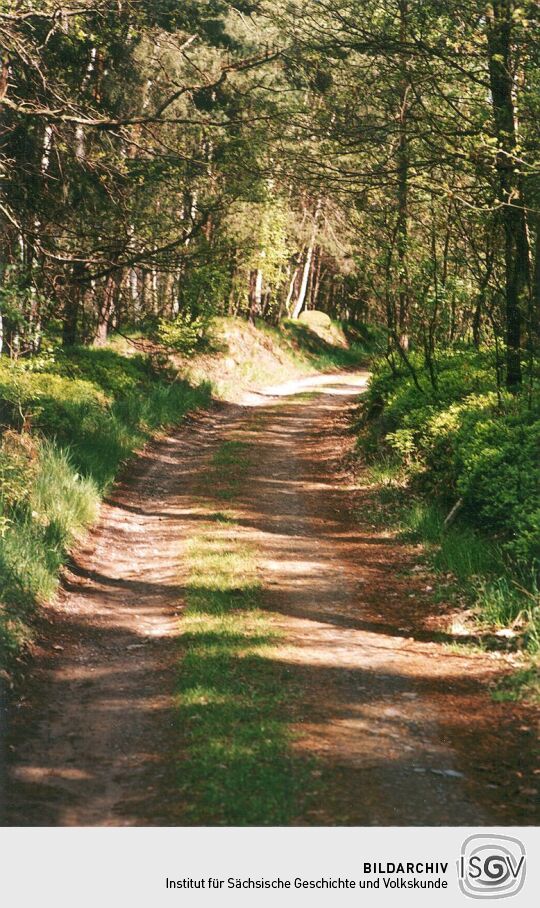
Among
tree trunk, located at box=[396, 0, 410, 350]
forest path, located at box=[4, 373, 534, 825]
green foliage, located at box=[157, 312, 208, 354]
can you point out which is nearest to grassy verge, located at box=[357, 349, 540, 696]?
forest path, located at box=[4, 373, 534, 825]

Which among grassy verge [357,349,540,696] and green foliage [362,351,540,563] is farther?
green foliage [362,351,540,563]

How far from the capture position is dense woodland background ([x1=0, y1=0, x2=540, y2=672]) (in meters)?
8.88

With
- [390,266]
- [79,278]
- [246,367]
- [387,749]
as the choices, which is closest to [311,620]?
[387,749]

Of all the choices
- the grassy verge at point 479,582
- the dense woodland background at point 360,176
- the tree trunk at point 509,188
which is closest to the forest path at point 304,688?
the grassy verge at point 479,582

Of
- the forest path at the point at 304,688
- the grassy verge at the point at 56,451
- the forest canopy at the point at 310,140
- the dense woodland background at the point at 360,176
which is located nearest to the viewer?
the forest path at the point at 304,688

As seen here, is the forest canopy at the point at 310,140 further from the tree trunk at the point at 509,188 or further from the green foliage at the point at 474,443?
the green foliage at the point at 474,443

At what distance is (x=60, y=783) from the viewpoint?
15.8 ft

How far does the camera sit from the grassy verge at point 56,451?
24.5 feet
